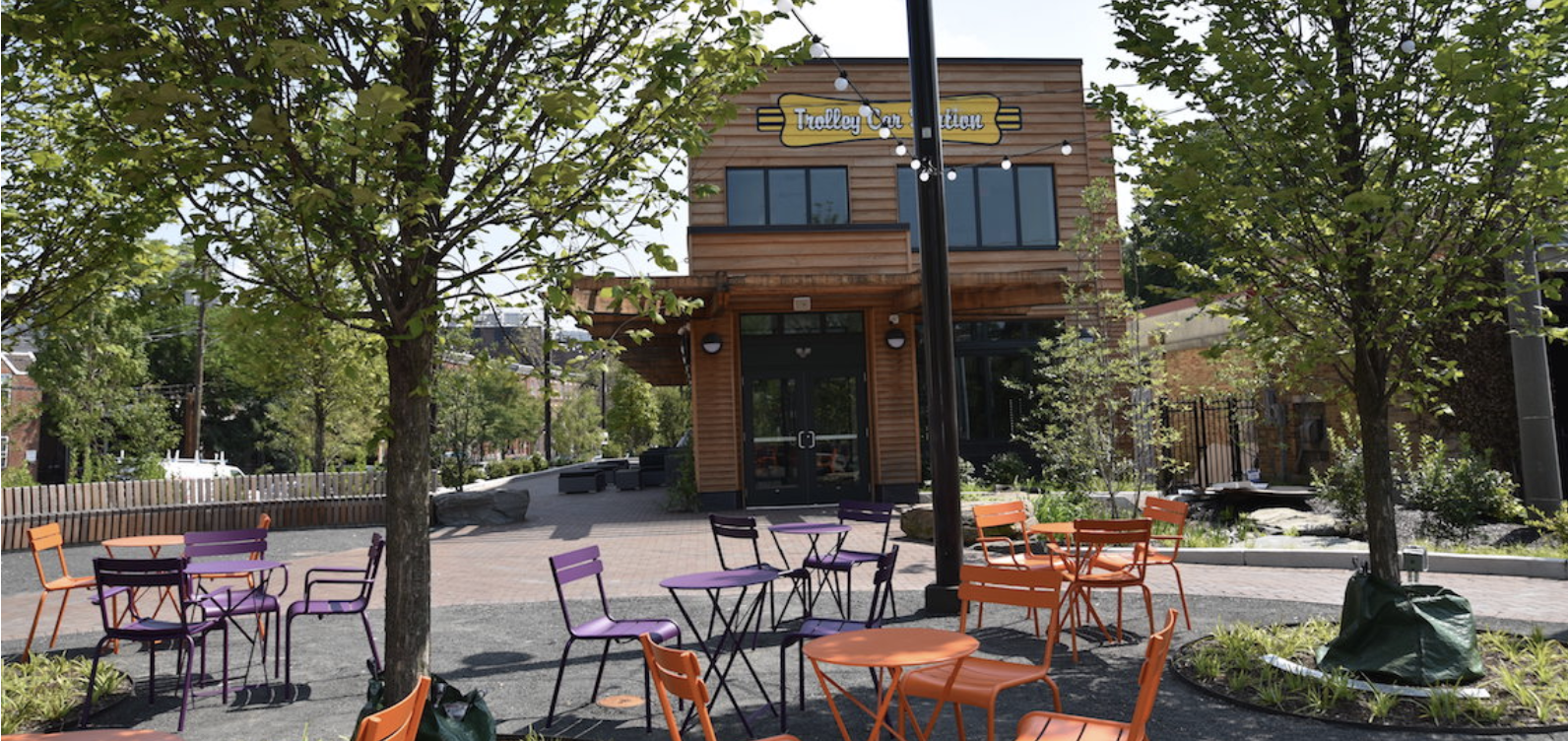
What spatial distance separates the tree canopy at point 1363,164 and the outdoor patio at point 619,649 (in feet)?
6.07

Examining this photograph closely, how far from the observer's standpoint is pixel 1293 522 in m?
12.2

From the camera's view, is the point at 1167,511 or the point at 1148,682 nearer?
the point at 1148,682

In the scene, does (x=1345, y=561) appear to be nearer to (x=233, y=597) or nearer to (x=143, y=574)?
(x=233, y=597)

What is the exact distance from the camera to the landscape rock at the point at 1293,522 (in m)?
11.7

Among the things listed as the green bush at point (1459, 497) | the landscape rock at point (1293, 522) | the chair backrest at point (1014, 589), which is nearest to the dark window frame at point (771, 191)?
the landscape rock at point (1293, 522)

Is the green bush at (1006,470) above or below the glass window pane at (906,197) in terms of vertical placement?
below

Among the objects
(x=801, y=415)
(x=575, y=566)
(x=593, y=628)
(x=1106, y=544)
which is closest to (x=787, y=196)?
(x=801, y=415)

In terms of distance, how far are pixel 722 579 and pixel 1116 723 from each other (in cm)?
267

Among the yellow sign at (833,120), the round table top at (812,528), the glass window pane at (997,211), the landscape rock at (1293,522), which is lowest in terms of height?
the landscape rock at (1293,522)

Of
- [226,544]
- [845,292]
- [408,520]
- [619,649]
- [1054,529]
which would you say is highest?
[845,292]

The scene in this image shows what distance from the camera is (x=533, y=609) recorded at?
909 centimetres

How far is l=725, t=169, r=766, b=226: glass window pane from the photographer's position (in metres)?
19.0

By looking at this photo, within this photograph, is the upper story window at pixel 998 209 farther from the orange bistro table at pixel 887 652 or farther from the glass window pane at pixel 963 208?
the orange bistro table at pixel 887 652

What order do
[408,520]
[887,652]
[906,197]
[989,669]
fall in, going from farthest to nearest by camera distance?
[906,197], [989,669], [408,520], [887,652]
